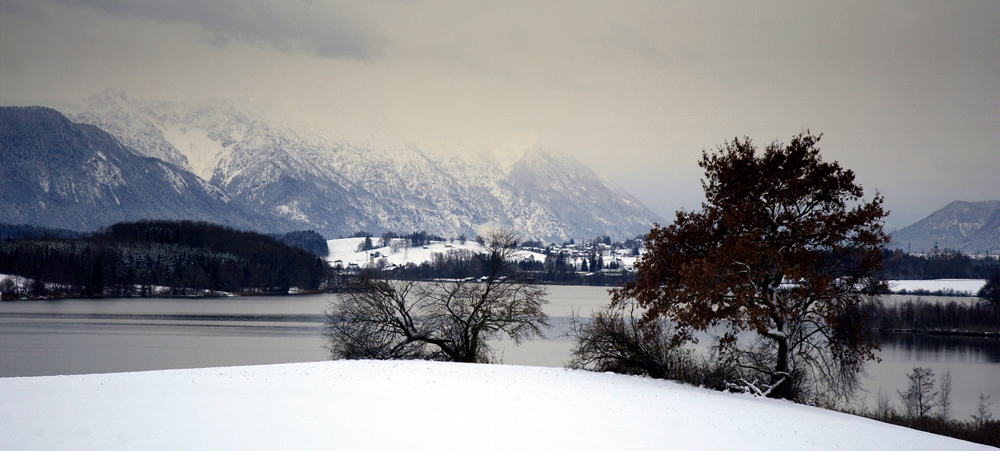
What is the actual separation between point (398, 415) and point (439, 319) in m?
16.5

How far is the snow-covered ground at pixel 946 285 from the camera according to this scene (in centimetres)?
15362

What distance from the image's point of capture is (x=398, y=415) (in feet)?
48.6

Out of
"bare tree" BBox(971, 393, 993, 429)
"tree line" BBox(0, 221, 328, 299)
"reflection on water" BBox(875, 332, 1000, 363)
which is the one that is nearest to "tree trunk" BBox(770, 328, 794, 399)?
"bare tree" BBox(971, 393, 993, 429)

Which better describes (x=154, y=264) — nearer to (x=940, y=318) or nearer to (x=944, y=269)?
(x=940, y=318)

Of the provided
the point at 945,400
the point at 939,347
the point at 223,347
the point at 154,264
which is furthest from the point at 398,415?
the point at 154,264

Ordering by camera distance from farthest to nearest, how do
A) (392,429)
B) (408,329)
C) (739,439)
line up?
(408,329), (739,439), (392,429)

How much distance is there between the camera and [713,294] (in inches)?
841

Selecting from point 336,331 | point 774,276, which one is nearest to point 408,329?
point 336,331

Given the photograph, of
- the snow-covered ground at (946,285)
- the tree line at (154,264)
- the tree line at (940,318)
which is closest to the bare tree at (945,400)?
the tree line at (940,318)

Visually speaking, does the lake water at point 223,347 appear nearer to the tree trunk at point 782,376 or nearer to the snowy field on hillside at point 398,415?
the tree trunk at point 782,376

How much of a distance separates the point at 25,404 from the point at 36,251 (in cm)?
14284

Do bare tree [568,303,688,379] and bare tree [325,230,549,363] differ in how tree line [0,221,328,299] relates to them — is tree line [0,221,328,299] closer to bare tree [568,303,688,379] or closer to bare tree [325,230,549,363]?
bare tree [325,230,549,363]

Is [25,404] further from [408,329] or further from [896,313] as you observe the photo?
[896,313]

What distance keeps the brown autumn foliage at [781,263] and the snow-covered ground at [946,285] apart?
478ft
